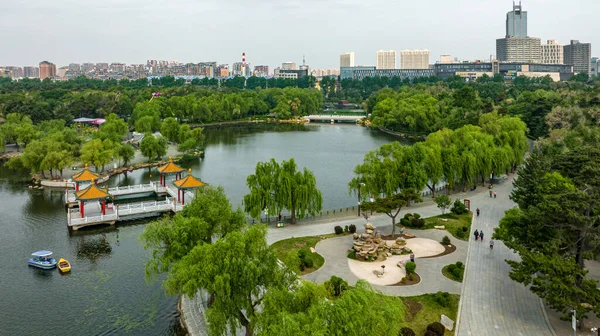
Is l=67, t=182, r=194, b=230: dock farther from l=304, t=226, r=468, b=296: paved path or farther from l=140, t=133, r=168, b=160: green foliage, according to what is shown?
l=140, t=133, r=168, b=160: green foliage

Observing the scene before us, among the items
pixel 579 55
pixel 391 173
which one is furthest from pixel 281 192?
pixel 579 55

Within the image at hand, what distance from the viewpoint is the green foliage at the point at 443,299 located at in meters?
19.1

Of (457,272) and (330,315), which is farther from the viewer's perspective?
(457,272)

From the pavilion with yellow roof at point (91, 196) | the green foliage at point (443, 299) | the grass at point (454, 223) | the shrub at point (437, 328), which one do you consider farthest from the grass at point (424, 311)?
the pavilion with yellow roof at point (91, 196)

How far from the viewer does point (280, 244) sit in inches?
1020

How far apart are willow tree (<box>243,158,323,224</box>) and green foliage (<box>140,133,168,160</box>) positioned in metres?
24.3

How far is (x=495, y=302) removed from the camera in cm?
1933

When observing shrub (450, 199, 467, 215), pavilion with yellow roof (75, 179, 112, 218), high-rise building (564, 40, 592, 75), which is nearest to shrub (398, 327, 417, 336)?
shrub (450, 199, 467, 215)

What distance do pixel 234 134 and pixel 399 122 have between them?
26.3 meters

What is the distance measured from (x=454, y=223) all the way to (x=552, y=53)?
178070mm

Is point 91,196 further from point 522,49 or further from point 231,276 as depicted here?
point 522,49

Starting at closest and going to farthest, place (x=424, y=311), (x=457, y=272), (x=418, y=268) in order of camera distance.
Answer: (x=424, y=311)
(x=457, y=272)
(x=418, y=268)

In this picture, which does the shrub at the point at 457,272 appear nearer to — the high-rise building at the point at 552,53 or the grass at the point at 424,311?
the grass at the point at 424,311

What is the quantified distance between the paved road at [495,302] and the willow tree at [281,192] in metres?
9.68
